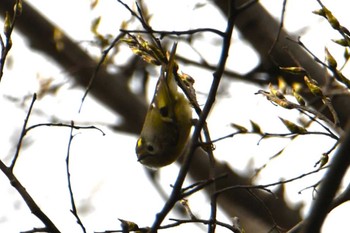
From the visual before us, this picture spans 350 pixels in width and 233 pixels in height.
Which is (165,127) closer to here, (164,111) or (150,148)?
(164,111)

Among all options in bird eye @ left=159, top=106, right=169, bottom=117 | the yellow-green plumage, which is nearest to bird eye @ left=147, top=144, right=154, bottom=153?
the yellow-green plumage

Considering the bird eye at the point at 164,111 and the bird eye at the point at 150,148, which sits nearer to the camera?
the bird eye at the point at 164,111

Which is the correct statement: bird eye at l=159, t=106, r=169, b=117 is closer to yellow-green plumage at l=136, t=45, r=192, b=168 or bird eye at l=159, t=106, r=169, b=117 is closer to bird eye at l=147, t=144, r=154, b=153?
yellow-green plumage at l=136, t=45, r=192, b=168

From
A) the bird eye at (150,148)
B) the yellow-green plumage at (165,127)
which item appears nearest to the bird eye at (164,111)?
the yellow-green plumage at (165,127)

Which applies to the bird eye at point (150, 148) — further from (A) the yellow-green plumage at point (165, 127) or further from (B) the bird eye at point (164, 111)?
(B) the bird eye at point (164, 111)

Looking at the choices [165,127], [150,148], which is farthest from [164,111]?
[150,148]

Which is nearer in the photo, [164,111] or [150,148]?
[164,111]

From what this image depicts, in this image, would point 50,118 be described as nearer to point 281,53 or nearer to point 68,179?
point 281,53

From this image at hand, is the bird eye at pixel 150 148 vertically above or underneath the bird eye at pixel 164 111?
above
